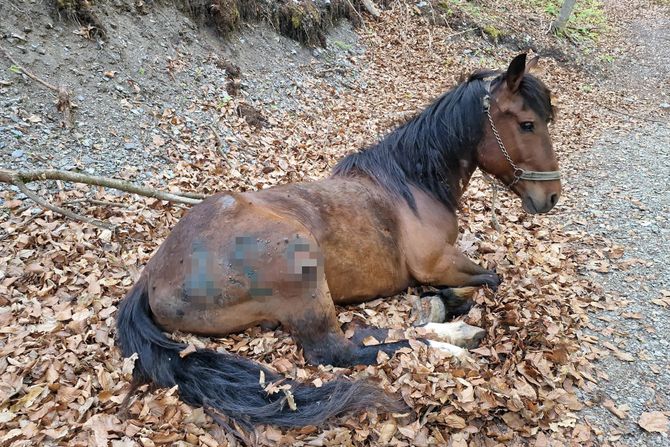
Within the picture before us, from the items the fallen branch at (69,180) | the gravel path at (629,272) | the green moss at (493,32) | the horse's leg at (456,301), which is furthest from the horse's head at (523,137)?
the green moss at (493,32)

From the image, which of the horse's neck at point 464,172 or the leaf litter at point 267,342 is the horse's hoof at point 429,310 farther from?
the horse's neck at point 464,172

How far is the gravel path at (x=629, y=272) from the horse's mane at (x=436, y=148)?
6.37 ft

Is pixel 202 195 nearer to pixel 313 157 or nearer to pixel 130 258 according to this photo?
pixel 130 258

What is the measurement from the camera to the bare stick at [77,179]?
172 inches

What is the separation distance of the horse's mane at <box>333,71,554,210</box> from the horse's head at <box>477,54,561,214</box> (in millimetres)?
70

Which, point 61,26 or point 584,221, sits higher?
point 61,26

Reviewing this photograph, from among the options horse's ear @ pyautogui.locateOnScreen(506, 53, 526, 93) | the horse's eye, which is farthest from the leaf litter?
horse's ear @ pyautogui.locateOnScreen(506, 53, 526, 93)

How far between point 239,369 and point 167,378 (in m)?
0.49

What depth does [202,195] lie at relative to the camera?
17.6 ft

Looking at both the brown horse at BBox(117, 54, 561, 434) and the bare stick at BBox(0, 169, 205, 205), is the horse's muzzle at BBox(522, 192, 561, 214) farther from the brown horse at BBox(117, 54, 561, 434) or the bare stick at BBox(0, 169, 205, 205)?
the bare stick at BBox(0, 169, 205, 205)

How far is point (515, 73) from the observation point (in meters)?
3.78

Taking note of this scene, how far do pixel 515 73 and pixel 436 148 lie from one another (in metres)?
0.92

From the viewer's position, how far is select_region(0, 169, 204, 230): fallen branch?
4.38m

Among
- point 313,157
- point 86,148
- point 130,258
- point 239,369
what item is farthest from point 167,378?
point 313,157
